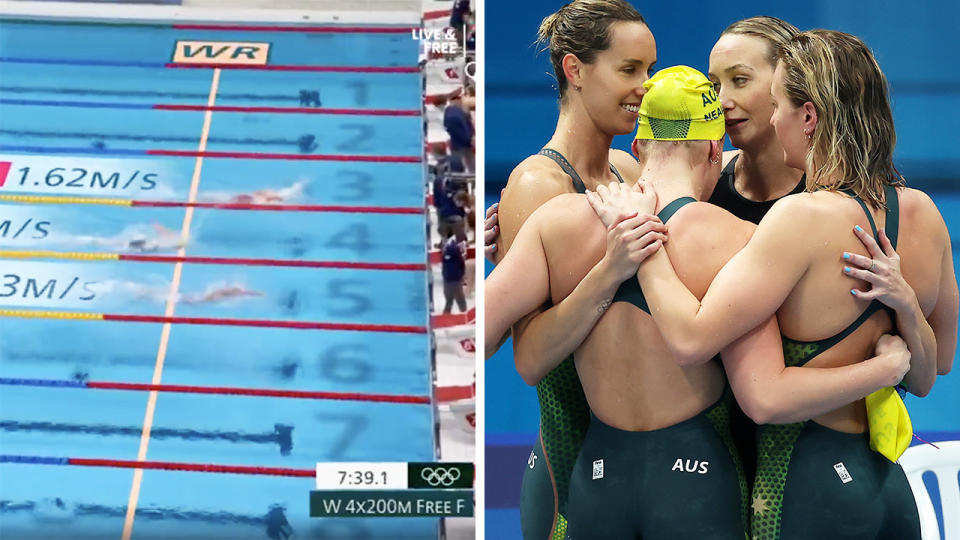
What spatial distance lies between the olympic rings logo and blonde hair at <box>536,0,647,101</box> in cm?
105

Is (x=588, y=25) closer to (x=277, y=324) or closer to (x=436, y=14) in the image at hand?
(x=436, y=14)

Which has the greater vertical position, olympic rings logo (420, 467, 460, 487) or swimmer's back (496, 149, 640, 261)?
swimmer's back (496, 149, 640, 261)

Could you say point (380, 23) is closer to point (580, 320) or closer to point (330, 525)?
point (580, 320)

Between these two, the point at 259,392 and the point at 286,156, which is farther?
the point at 286,156

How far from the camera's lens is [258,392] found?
2.32 m

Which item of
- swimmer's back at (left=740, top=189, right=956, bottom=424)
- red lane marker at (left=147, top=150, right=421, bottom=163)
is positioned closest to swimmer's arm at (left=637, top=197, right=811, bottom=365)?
swimmer's back at (left=740, top=189, right=956, bottom=424)

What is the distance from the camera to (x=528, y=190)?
2.32 m

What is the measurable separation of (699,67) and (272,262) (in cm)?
187

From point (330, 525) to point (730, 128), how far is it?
138 cm

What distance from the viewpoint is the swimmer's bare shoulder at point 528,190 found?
2305 mm

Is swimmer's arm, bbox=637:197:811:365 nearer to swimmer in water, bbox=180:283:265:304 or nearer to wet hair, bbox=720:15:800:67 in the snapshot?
wet hair, bbox=720:15:800:67

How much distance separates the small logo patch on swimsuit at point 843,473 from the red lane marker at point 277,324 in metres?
1.00

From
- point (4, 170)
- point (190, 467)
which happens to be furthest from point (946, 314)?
point (4, 170)

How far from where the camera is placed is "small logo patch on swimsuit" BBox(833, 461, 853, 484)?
6.15 ft
